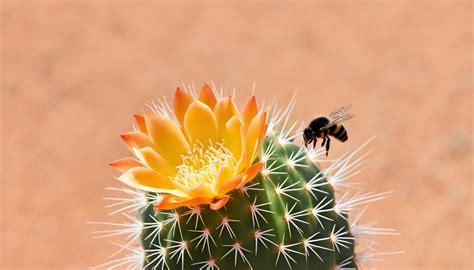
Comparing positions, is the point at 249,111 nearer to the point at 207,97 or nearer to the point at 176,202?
the point at 207,97

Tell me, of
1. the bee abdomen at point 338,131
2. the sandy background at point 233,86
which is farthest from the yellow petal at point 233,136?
the sandy background at point 233,86

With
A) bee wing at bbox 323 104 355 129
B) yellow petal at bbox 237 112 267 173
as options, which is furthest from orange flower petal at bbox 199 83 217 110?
bee wing at bbox 323 104 355 129

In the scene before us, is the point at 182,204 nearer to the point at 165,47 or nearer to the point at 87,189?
the point at 87,189

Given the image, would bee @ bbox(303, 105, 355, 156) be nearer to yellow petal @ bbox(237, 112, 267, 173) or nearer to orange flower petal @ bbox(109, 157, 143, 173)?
yellow petal @ bbox(237, 112, 267, 173)

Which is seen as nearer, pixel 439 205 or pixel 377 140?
pixel 439 205

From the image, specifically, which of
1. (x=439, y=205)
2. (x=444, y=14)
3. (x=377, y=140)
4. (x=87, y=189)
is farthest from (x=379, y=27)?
(x=87, y=189)
